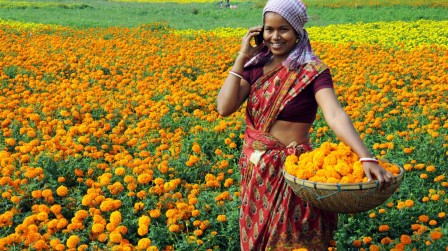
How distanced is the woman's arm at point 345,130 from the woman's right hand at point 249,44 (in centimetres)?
35

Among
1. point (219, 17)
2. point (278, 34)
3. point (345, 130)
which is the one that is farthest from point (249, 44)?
point (219, 17)

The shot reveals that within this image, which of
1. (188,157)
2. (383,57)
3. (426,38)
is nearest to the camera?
(188,157)

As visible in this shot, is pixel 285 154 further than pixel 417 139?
No

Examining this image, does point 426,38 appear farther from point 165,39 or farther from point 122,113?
point 122,113

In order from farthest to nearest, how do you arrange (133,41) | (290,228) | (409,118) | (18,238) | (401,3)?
(401,3)
(133,41)
(409,118)
(18,238)
(290,228)

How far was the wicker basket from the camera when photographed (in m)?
1.81

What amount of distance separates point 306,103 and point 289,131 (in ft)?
0.47

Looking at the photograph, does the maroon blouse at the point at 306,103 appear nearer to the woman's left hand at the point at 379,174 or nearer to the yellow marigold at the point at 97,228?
the woman's left hand at the point at 379,174

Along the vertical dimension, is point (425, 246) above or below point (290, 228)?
below

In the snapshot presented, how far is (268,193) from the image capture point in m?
2.32

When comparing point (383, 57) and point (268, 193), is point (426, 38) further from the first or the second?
point (268, 193)

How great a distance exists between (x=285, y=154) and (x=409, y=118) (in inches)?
122

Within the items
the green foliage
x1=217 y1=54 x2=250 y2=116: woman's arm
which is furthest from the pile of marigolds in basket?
the green foliage

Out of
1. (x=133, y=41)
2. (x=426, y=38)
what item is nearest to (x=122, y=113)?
(x=133, y=41)
